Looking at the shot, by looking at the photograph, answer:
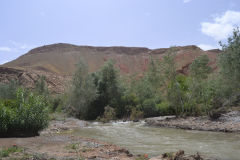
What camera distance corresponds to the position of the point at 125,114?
136ft

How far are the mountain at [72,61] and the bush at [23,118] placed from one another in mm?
56833

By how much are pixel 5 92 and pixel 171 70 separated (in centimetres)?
3658

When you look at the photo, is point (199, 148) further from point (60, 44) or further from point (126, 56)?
point (60, 44)

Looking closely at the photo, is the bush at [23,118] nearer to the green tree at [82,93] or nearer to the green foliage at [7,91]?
the green tree at [82,93]

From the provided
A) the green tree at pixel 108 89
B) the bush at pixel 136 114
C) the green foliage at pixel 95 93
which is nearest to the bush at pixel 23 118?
the bush at pixel 136 114

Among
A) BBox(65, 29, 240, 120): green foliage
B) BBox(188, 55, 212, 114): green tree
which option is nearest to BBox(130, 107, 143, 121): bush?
BBox(65, 29, 240, 120): green foliage

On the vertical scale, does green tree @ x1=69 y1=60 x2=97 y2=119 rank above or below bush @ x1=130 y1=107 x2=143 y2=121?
above

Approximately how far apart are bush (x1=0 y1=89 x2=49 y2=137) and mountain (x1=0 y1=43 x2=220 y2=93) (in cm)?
5683

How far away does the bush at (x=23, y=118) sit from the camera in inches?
558

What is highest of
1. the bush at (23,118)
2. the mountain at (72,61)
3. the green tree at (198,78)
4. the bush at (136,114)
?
the mountain at (72,61)

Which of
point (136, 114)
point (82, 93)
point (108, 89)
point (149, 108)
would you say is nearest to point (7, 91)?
point (82, 93)

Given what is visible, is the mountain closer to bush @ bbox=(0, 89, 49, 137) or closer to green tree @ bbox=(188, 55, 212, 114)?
green tree @ bbox=(188, 55, 212, 114)

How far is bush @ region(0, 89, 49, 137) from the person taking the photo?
1416cm

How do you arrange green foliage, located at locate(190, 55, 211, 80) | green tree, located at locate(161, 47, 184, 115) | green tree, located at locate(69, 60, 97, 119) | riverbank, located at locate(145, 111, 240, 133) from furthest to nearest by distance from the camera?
green tree, located at locate(69, 60, 97, 119) < green tree, located at locate(161, 47, 184, 115) < green foliage, located at locate(190, 55, 211, 80) < riverbank, located at locate(145, 111, 240, 133)
